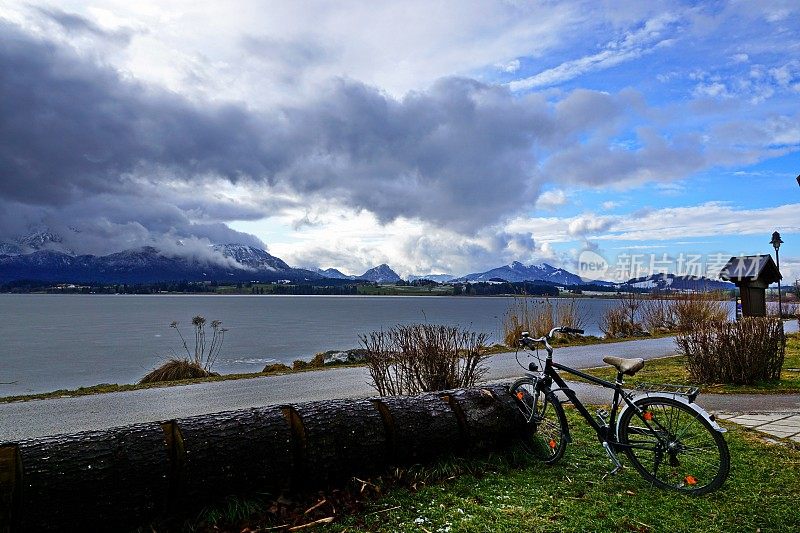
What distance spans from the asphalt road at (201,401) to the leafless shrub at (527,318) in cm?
592

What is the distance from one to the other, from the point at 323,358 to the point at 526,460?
10817 millimetres

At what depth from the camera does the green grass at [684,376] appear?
9404mm

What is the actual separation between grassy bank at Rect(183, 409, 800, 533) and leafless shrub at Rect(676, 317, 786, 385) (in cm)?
511

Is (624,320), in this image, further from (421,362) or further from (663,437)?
(663,437)

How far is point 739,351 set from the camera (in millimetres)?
9883

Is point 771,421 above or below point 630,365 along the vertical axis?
below

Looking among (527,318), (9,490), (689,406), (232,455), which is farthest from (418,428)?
(527,318)

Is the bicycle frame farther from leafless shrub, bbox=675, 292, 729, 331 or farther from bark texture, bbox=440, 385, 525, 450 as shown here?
leafless shrub, bbox=675, 292, 729, 331

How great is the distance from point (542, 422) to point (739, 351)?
6345 millimetres

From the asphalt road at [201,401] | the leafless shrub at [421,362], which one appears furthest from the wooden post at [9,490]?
the leafless shrub at [421,362]

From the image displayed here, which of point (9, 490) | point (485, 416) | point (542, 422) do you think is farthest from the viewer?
point (542, 422)

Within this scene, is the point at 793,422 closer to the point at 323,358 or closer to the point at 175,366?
the point at 323,358

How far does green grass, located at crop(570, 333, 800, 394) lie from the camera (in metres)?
9.40

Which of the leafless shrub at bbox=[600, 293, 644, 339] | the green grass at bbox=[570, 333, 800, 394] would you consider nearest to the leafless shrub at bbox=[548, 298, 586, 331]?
the leafless shrub at bbox=[600, 293, 644, 339]
